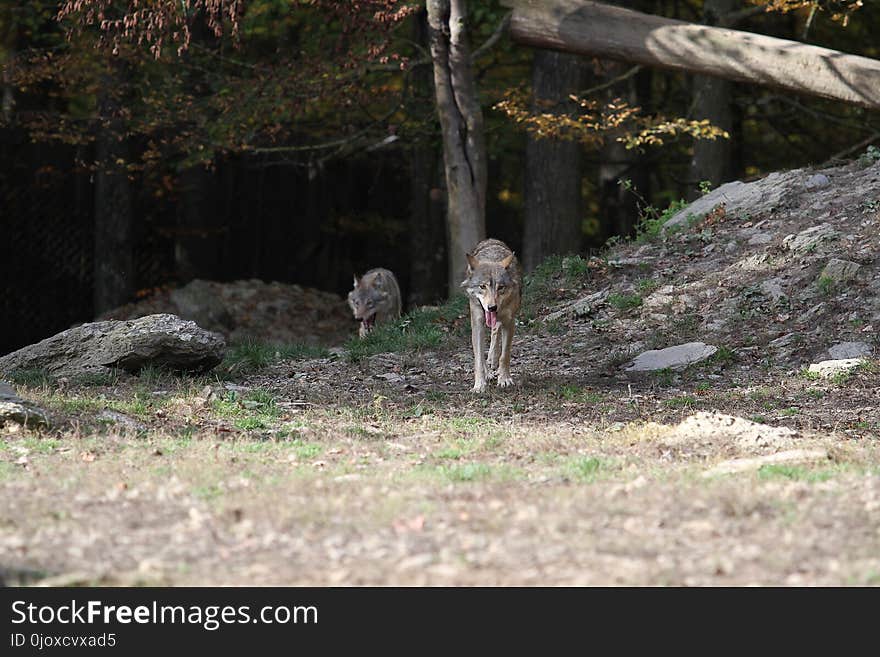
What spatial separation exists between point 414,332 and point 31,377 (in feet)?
15.5

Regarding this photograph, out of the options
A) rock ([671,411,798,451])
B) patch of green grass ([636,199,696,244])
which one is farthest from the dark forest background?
rock ([671,411,798,451])

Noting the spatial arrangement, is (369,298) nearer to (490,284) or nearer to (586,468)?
(490,284)

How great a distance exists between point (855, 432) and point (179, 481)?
208 inches

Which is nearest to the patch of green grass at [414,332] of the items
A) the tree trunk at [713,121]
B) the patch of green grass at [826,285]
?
the patch of green grass at [826,285]

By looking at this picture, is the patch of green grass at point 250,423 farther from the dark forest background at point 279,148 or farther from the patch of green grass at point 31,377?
the dark forest background at point 279,148

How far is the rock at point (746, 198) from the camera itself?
16.0 m

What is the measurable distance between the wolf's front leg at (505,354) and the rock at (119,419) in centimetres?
370

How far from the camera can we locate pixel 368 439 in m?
9.38

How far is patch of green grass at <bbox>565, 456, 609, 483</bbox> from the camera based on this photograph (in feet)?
25.2

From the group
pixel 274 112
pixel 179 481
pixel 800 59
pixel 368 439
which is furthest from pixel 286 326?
pixel 179 481

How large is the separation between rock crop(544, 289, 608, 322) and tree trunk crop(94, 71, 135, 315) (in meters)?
9.22

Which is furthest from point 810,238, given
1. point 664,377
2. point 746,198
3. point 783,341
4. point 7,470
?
point 7,470

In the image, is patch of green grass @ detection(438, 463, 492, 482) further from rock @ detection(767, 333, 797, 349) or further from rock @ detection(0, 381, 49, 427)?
rock @ detection(767, 333, 797, 349)

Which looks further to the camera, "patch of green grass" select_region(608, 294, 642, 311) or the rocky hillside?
"patch of green grass" select_region(608, 294, 642, 311)
